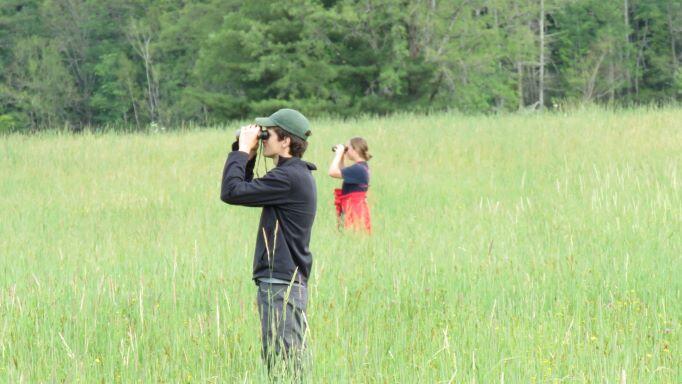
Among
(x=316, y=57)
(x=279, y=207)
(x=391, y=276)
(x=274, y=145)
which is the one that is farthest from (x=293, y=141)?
(x=316, y=57)

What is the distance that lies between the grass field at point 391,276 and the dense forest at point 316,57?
13.2 m

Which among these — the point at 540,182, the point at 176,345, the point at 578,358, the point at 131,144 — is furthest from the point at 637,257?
the point at 131,144

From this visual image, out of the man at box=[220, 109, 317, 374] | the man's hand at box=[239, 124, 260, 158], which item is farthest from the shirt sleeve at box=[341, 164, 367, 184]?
the man's hand at box=[239, 124, 260, 158]

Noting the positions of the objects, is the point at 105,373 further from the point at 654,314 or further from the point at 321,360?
the point at 654,314

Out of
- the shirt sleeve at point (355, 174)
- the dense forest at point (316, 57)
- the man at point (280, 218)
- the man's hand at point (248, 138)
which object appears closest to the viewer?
the man at point (280, 218)

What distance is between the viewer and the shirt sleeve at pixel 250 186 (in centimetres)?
456

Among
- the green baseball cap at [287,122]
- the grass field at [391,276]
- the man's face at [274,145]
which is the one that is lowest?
the grass field at [391,276]

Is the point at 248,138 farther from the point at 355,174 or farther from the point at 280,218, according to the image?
the point at 355,174

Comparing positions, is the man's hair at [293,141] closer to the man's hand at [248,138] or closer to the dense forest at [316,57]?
the man's hand at [248,138]

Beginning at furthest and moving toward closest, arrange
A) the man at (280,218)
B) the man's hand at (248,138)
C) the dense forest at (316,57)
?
the dense forest at (316,57), the man's hand at (248,138), the man at (280,218)

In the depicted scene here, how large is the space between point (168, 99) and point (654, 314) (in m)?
46.2

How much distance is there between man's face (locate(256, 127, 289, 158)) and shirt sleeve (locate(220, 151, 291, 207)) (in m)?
0.14

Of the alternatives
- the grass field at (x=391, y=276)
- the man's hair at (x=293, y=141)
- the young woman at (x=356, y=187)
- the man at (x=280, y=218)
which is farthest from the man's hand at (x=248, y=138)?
the young woman at (x=356, y=187)

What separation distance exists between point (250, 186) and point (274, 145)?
0.28 meters
